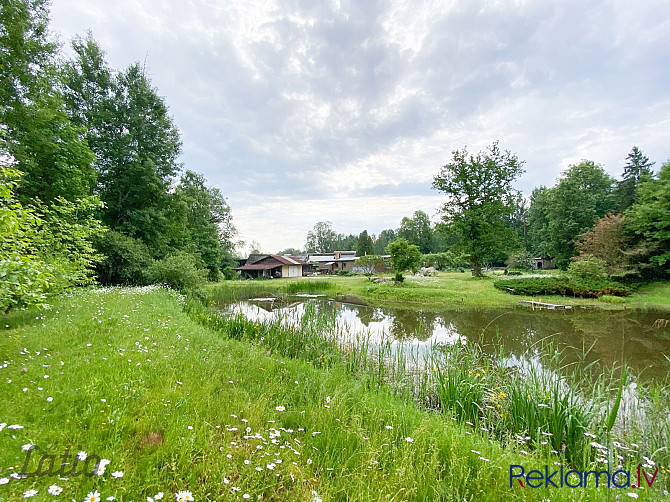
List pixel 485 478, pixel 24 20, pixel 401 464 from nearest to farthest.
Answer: pixel 485 478 → pixel 401 464 → pixel 24 20

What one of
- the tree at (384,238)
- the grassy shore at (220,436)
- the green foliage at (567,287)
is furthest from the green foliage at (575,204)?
the tree at (384,238)

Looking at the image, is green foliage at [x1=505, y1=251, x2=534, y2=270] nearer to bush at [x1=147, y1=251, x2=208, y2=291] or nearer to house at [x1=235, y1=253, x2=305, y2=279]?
house at [x1=235, y1=253, x2=305, y2=279]

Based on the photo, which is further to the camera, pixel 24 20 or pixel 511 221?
pixel 511 221

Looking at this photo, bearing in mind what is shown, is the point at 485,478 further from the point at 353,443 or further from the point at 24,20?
the point at 24,20

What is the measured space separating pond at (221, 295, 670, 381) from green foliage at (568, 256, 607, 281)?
4.99 meters

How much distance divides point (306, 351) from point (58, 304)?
6143 mm

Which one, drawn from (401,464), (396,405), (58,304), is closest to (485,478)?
(401,464)

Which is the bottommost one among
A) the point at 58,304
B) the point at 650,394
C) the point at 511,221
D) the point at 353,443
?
the point at 650,394

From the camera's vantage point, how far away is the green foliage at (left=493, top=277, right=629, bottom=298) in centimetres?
1567

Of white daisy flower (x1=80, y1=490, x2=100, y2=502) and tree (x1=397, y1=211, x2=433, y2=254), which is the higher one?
tree (x1=397, y1=211, x2=433, y2=254)

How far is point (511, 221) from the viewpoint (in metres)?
59.8

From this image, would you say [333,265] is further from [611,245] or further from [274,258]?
[611,245]

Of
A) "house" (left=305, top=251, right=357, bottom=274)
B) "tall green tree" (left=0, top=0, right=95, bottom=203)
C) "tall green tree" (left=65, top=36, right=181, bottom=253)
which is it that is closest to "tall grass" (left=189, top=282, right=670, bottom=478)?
"tall green tree" (left=0, top=0, right=95, bottom=203)

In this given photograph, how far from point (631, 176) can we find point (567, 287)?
27.5 meters
